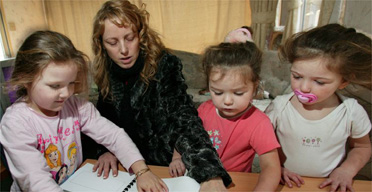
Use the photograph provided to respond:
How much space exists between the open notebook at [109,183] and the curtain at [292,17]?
184cm

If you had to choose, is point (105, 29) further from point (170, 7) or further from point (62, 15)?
A: point (62, 15)

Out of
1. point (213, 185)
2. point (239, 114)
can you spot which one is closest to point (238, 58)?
point (239, 114)

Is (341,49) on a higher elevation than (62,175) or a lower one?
higher

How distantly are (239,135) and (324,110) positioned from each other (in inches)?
13.5

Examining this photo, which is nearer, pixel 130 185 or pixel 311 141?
pixel 130 185

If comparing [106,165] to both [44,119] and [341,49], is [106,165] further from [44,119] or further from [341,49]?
[341,49]

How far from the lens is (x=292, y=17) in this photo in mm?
2264

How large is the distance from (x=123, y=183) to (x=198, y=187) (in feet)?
0.83

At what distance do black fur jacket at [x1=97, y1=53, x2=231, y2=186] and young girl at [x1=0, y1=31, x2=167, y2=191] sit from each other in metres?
0.19

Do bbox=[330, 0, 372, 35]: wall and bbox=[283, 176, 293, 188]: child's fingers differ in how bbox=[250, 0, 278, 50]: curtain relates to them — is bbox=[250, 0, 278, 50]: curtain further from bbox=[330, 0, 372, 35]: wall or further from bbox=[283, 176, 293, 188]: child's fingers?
bbox=[283, 176, 293, 188]: child's fingers

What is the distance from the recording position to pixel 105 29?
37.2 inches

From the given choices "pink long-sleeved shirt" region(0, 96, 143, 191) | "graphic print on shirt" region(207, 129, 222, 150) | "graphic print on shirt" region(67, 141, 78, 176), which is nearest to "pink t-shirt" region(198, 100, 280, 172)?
"graphic print on shirt" region(207, 129, 222, 150)

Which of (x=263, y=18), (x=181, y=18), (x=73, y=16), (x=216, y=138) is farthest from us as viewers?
(x=73, y=16)

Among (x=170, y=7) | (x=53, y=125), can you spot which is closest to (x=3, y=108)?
(x=53, y=125)
